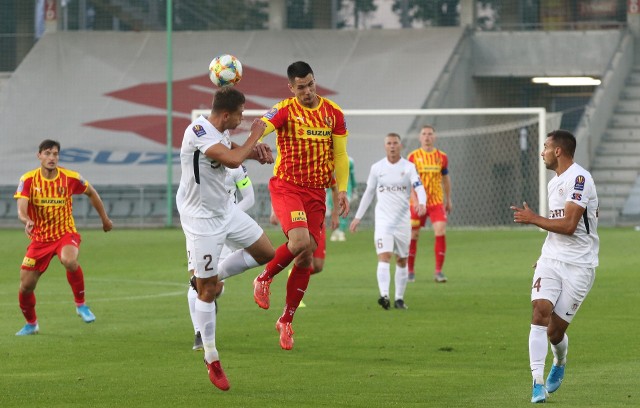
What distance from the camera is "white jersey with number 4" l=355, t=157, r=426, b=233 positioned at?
16141 millimetres

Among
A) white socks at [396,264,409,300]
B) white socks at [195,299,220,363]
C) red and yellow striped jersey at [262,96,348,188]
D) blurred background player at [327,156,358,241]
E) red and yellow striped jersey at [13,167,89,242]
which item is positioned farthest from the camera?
blurred background player at [327,156,358,241]

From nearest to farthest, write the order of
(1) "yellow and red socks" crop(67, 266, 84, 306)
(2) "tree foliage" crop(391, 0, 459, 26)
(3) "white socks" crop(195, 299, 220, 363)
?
(3) "white socks" crop(195, 299, 220, 363)
(1) "yellow and red socks" crop(67, 266, 84, 306)
(2) "tree foliage" crop(391, 0, 459, 26)

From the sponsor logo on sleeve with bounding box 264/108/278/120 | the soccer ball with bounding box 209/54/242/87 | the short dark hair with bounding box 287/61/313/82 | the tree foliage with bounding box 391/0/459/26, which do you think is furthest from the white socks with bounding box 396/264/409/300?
the tree foliage with bounding box 391/0/459/26

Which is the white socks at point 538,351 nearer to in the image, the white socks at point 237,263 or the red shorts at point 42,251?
the white socks at point 237,263

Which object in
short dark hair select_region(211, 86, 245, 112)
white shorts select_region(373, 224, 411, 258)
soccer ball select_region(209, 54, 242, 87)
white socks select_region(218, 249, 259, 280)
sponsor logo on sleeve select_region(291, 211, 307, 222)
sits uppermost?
soccer ball select_region(209, 54, 242, 87)

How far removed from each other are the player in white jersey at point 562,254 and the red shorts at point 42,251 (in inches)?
249

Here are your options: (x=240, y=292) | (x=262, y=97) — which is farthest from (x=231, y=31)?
(x=240, y=292)

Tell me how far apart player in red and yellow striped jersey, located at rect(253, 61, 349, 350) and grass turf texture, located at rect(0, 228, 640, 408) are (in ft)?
2.51

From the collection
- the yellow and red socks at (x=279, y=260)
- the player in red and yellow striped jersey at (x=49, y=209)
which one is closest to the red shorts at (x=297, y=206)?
the yellow and red socks at (x=279, y=260)

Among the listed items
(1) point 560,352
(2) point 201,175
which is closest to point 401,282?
(2) point 201,175

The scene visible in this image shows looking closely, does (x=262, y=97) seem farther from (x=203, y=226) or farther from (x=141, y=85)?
(x=203, y=226)

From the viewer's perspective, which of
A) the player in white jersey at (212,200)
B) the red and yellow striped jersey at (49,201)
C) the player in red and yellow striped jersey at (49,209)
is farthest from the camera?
the red and yellow striped jersey at (49,201)

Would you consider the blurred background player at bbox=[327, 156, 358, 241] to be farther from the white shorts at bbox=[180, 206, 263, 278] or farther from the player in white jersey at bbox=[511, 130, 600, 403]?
the player in white jersey at bbox=[511, 130, 600, 403]

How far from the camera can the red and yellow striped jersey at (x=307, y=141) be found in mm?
11430
